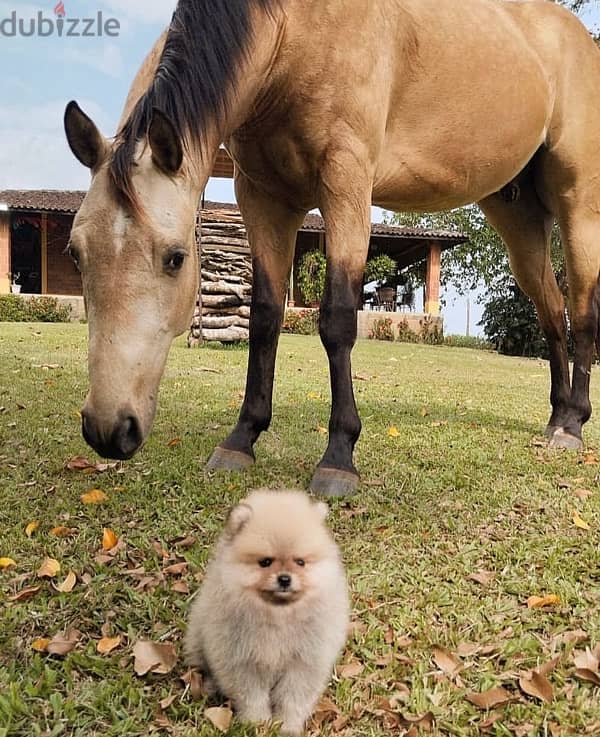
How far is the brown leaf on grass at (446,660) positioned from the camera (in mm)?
1596

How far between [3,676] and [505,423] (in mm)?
4013

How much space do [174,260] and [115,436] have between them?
2.02 ft

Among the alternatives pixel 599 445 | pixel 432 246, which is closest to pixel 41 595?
pixel 599 445

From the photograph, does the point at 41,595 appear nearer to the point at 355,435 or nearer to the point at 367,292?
the point at 355,435

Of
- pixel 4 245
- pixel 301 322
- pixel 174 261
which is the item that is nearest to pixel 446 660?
pixel 174 261

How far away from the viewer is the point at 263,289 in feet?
10.6

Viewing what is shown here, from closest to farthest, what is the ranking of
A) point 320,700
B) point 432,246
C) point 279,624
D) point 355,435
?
point 279,624, point 320,700, point 355,435, point 432,246

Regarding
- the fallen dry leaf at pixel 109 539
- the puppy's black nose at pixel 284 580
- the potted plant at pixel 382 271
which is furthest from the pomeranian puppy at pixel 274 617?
the potted plant at pixel 382 271

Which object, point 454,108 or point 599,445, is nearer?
point 454,108

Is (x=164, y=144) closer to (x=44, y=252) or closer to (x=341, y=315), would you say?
(x=341, y=315)

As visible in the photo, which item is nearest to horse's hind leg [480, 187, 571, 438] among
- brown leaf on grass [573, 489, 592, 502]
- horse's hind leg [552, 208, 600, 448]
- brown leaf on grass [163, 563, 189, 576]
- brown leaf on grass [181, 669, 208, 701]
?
horse's hind leg [552, 208, 600, 448]

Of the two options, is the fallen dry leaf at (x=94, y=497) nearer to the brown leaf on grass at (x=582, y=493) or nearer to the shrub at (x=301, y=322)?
the brown leaf on grass at (x=582, y=493)

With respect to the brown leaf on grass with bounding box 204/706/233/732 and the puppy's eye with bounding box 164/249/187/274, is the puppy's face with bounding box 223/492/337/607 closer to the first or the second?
the brown leaf on grass with bounding box 204/706/233/732

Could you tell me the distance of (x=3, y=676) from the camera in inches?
59.1
